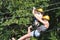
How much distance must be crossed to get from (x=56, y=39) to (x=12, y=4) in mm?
1762

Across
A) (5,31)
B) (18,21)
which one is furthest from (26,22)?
(5,31)

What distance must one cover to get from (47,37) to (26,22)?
941 millimetres

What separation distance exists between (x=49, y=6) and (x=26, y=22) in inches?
58.2

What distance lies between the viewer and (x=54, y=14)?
41.5 ft

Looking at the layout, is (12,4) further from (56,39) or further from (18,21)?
(56,39)

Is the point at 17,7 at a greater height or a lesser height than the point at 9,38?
greater

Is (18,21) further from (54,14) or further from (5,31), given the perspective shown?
(54,14)

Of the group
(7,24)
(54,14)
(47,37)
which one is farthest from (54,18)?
(7,24)

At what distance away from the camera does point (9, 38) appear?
39.4 feet

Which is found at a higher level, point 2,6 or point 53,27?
point 2,6

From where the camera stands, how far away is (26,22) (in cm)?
1153

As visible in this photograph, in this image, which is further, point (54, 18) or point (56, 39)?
point (54, 18)

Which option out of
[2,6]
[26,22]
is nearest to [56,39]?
[26,22]

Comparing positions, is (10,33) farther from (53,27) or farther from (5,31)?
(53,27)
